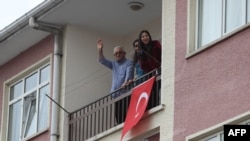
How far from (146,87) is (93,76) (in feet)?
11.2

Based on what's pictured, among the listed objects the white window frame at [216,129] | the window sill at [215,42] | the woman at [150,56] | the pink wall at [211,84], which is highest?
the woman at [150,56]

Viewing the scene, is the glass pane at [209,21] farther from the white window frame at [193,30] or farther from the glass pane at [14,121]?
the glass pane at [14,121]

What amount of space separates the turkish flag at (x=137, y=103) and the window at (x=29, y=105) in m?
3.38

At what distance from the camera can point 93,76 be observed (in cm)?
2364

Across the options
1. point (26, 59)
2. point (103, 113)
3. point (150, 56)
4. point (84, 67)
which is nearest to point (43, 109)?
point (84, 67)

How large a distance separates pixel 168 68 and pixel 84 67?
395 cm

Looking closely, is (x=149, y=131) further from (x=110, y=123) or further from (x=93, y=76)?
(x=93, y=76)

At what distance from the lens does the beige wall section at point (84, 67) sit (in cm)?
2317

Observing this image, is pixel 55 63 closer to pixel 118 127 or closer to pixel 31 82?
pixel 31 82

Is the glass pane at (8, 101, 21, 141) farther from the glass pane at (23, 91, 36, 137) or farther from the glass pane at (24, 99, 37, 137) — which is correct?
the glass pane at (24, 99, 37, 137)

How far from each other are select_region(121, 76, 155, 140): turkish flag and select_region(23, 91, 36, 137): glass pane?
432 cm

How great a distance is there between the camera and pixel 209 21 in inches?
777

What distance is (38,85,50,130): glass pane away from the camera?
2378cm

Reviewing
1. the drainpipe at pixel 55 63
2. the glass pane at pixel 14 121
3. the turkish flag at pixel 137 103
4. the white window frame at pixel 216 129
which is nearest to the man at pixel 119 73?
the turkish flag at pixel 137 103
